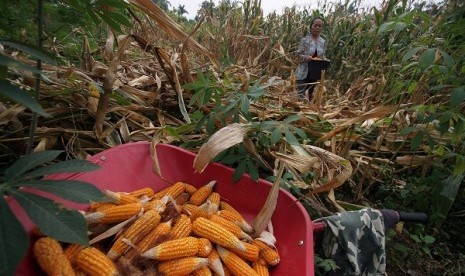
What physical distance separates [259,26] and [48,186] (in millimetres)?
4765

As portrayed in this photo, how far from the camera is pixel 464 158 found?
1.37 m

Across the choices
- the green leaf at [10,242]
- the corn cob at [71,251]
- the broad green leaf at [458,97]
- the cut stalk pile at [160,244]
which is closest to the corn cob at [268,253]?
the cut stalk pile at [160,244]

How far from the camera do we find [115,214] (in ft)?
3.48

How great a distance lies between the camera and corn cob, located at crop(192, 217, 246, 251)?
1.07m

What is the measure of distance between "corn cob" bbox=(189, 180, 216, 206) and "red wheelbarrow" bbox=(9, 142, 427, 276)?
3.3 inches

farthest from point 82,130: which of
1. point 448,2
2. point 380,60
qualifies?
point 380,60

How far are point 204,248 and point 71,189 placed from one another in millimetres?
→ 609

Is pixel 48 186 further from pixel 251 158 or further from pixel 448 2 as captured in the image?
pixel 448 2

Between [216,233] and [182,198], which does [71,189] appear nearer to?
[216,233]

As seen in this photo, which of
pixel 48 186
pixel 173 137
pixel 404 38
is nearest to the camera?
pixel 48 186

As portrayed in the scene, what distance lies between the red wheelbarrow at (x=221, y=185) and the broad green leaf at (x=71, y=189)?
468 mm

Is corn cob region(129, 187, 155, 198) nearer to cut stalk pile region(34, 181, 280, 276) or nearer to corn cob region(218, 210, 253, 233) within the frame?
cut stalk pile region(34, 181, 280, 276)

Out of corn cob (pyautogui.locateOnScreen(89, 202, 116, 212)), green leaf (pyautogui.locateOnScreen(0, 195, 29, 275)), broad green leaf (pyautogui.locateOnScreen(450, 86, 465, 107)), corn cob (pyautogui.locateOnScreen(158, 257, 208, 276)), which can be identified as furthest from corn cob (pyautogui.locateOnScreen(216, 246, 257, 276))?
broad green leaf (pyautogui.locateOnScreen(450, 86, 465, 107))

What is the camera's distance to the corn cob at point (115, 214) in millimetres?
1043
